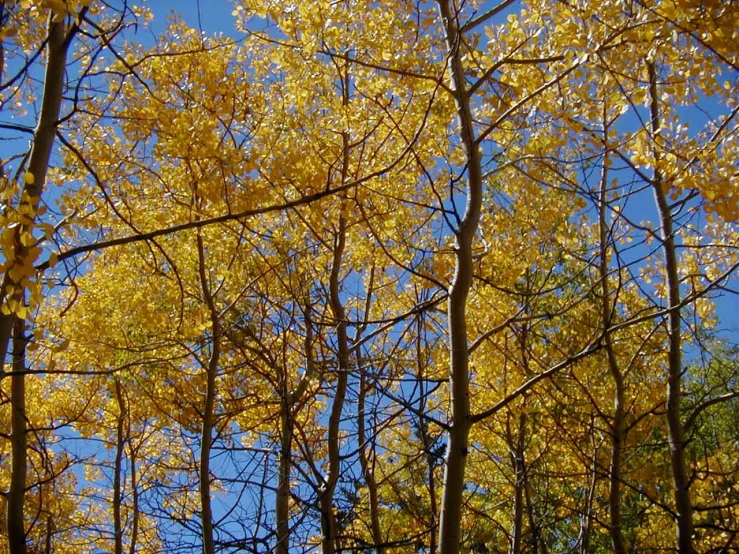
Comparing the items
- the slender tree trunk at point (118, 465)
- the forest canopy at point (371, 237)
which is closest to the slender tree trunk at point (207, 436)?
the forest canopy at point (371, 237)

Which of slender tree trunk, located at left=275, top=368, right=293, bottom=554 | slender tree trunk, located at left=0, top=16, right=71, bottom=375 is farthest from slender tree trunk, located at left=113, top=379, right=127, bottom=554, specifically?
slender tree trunk, located at left=0, top=16, right=71, bottom=375

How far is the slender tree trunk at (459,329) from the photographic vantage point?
2.96m

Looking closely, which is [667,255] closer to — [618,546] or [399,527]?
[618,546]

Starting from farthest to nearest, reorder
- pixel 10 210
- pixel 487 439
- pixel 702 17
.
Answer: pixel 487 439 → pixel 702 17 → pixel 10 210

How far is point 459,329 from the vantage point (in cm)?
327

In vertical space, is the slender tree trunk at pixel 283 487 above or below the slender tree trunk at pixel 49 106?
below

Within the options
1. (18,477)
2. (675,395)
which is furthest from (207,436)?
(675,395)

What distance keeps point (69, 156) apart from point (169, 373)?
2.45 metres

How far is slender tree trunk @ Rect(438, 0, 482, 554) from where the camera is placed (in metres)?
2.96

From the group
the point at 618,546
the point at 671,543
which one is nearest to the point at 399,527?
the point at 671,543

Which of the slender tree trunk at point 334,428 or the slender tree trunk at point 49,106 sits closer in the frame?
the slender tree trunk at point 49,106

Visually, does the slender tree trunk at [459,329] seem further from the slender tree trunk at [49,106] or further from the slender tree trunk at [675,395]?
the slender tree trunk at [49,106]

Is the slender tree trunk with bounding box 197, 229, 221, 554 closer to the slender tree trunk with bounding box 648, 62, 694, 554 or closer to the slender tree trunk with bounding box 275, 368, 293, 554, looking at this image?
the slender tree trunk with bounding box 275, 368, 293, 554

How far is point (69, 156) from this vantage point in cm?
494
